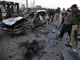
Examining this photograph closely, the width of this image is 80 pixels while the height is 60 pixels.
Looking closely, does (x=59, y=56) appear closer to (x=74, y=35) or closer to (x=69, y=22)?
(x=74, y=35)

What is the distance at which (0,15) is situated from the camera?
10234 millimetres

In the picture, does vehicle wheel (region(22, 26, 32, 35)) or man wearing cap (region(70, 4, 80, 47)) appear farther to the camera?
vehicle wheel (region(22, 26, 32, 35))

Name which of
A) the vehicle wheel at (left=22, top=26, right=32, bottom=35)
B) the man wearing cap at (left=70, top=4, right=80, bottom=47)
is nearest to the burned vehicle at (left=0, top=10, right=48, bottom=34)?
the vehicle wheel at (left=22, top=26, right=32, bottom=35)

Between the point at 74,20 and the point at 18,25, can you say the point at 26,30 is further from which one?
the point at 74,20

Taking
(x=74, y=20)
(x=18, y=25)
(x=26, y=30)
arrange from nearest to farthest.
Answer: (x=74, y=20) < (x=18, y=25) < (x=26, y=30)

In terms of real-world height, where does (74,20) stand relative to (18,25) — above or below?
above

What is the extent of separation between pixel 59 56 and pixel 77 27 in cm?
123

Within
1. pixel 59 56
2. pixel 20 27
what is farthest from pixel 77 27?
pixel 20 27

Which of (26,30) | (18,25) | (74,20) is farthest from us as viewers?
(26,30)

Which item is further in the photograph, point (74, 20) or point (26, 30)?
point (26, 30)

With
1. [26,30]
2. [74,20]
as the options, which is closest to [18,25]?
[26,30]

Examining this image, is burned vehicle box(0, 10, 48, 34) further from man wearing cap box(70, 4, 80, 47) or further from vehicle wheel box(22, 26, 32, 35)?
man wearing cap box(70, 4, 80, 47)

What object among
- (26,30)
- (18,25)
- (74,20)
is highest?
(74,20)

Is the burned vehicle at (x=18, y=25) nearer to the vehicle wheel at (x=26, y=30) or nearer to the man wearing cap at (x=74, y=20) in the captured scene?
the vehicle wheel at (x=26, y=30)
